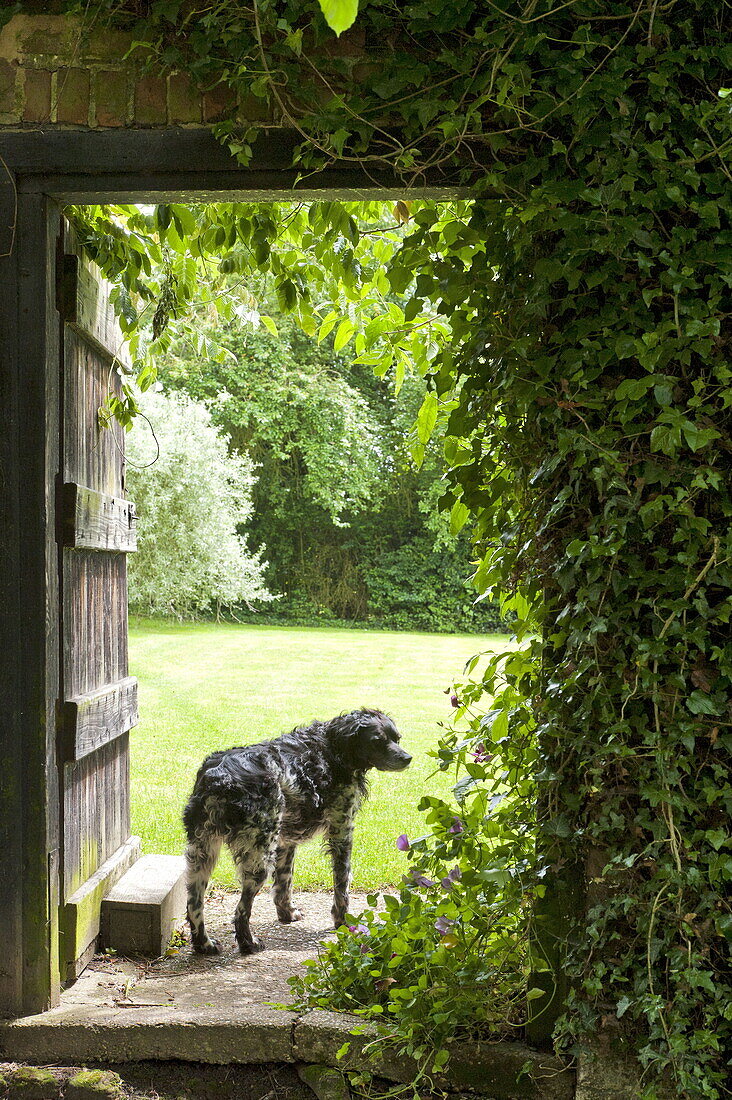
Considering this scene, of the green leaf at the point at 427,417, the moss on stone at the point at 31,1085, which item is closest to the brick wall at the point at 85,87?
the green leaf at the point at 427,417

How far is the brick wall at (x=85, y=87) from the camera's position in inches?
92.9

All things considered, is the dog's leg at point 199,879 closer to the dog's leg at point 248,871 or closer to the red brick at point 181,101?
the dog's leg at point 248,871

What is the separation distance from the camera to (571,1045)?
2266mm

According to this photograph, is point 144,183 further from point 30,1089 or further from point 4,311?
point 30,1089

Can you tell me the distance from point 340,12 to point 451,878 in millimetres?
2349

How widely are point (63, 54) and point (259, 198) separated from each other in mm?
646

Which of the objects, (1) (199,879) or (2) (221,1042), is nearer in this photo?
(2) (221,1042)

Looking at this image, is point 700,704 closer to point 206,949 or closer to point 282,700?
point 206,949

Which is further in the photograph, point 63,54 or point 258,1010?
point 258,1010

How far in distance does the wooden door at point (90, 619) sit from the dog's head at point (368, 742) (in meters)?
0.85

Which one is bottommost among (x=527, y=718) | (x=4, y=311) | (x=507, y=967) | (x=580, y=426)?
(x=507, y=967)

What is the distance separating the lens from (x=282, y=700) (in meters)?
8.95

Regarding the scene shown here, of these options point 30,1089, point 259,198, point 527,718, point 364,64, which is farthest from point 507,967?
point 364,64

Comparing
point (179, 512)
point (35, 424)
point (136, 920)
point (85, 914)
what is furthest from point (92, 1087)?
point (179, 512)
